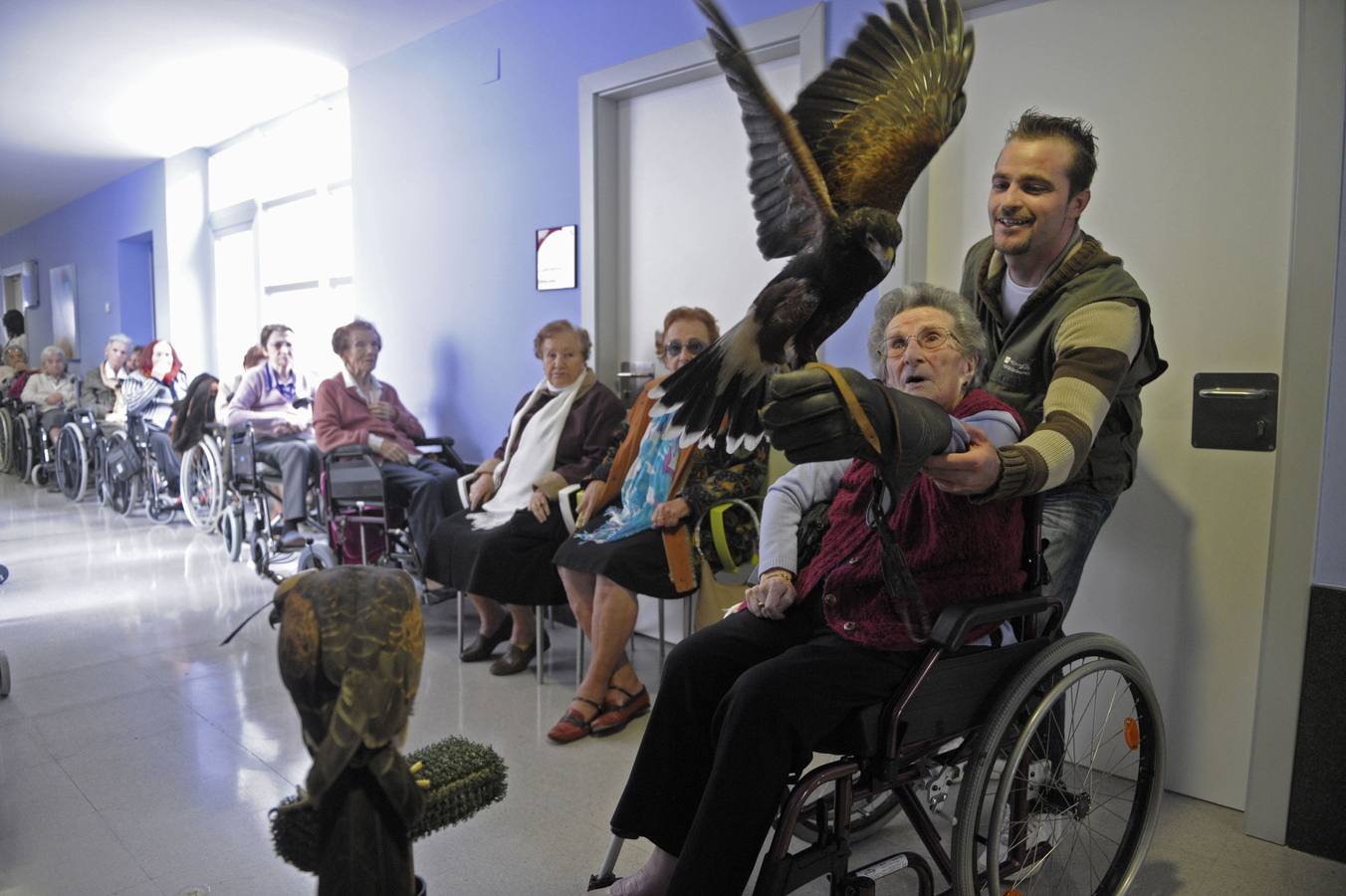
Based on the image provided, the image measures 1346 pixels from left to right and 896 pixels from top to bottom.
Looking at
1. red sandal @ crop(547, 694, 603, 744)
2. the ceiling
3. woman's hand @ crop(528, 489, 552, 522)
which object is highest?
the ceiling

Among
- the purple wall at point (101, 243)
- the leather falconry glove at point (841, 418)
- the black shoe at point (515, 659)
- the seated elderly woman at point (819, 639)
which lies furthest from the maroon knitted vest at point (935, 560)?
the purple wall at point (101, 243)

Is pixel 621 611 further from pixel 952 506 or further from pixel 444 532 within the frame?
pixel 952 506

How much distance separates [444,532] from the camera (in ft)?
9.84

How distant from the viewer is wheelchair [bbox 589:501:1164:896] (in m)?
1.31

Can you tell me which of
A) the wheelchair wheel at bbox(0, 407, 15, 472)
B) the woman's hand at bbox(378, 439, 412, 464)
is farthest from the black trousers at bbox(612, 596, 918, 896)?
the wheelchair wheel at bbox(0, 407, 15, 472)

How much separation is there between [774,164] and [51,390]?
7670mm

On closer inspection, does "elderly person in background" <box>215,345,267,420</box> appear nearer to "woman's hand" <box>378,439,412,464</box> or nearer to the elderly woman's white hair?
"woman's hand" <box>378,439,412,464</box>

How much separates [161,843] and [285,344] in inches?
125

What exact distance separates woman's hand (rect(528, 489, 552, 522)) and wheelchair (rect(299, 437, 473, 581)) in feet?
2.09

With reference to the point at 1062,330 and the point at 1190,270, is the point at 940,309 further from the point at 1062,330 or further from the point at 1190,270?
the point at 1190,270

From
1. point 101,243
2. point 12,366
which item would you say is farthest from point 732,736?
point 101,243

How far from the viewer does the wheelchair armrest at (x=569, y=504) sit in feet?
9.22

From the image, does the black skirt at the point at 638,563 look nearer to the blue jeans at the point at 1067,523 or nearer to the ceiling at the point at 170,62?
the blue jeans at the point at 1067,523

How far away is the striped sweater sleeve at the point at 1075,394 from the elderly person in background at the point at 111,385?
6.18 metres
